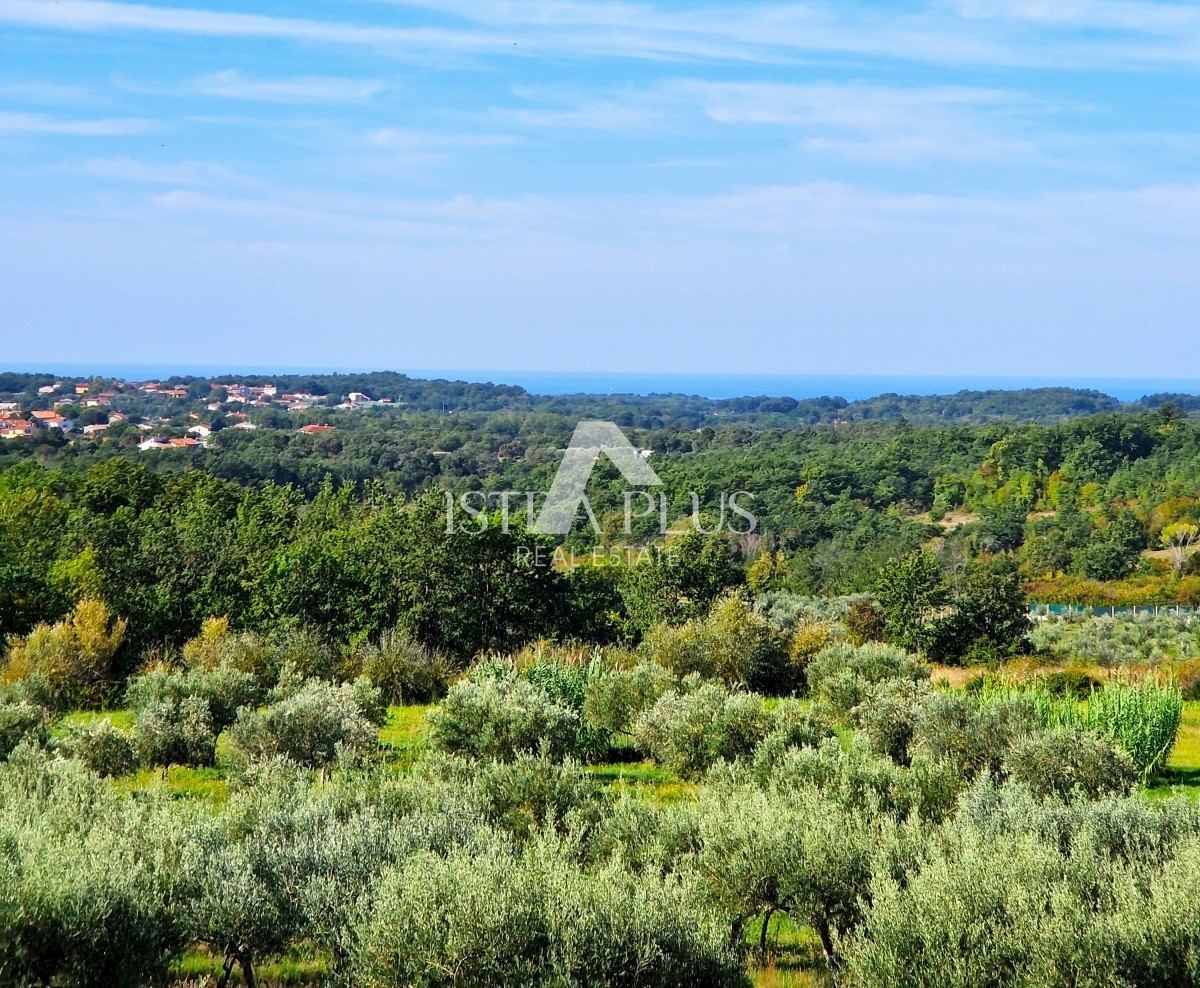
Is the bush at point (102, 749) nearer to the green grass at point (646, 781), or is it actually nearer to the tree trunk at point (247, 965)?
the green grass at point (646, 781)

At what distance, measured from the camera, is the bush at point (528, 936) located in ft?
17.0

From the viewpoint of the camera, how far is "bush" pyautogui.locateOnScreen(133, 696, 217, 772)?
11672 mm

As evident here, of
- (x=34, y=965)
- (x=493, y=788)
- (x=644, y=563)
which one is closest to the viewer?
(x=34, y=965)

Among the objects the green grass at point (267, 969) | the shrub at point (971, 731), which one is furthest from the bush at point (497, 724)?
the green grass at point (267, 969)

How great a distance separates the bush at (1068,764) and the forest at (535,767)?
0.10 feet

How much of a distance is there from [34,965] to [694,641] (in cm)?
1402

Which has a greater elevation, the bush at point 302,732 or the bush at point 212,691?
the bush at point 302,732

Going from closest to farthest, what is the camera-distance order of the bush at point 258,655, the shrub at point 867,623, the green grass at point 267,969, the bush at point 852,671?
the green grass at point 267,969
the bush at point 852,671
the bush at point 258,655
the shrub at point 867,623

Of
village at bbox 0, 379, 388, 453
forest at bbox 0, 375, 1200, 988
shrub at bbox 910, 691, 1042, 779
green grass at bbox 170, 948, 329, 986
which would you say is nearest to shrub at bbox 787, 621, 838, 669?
forest at bbox 0, 375, 1200, 988

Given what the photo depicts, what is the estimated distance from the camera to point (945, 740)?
1123cm

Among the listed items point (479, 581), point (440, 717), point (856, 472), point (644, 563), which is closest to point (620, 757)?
point (440, 717)

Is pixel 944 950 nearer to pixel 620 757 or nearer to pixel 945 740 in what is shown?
pixel 945 740

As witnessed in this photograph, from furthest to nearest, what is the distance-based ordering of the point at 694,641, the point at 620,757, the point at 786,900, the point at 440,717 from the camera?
the point at 694,641, the point at 620,757, the point at 440,717, the point at 786,900

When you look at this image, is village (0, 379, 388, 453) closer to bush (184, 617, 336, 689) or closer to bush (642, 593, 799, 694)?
bush (184, 617, 336, 689)
